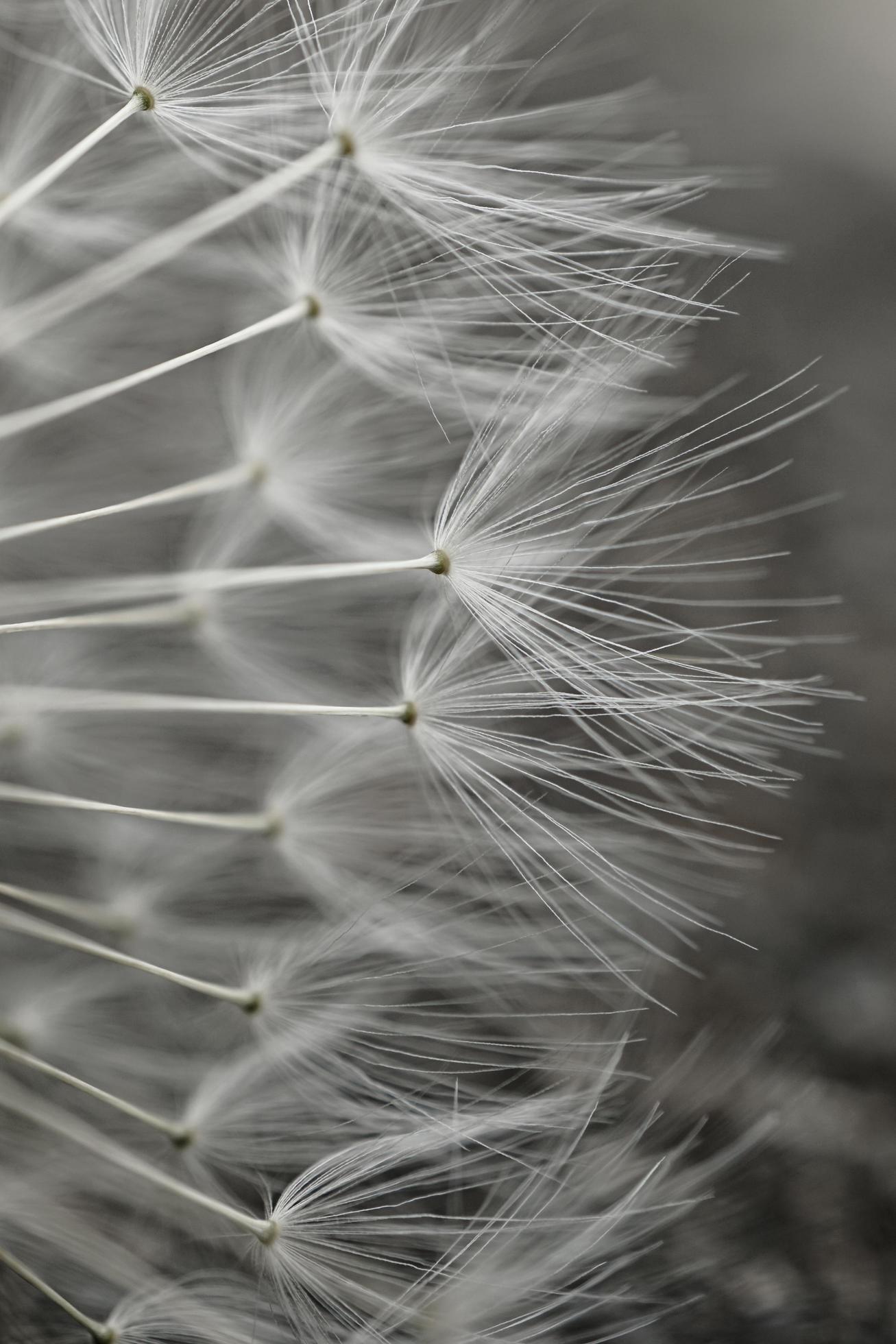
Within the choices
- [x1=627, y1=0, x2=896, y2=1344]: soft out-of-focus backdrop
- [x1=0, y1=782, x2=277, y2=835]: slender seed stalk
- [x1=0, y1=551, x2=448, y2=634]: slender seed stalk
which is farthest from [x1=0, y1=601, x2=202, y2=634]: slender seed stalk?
[x1=627, y1=0, x2=896, y2=1344]: soft out-of-focus backdrop

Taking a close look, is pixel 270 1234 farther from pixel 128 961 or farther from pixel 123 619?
pixel 123 619

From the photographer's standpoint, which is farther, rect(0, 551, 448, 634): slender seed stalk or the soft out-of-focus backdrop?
the soft out-of-focus backdrop

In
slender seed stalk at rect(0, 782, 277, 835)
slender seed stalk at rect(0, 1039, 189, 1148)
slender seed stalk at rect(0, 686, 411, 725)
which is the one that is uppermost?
slender seed stalk at rect(0, 686, 411, 725)

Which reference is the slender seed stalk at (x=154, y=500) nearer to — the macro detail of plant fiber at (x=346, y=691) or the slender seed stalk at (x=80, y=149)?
the macro detail of plant fiber at (x=346, y=691)

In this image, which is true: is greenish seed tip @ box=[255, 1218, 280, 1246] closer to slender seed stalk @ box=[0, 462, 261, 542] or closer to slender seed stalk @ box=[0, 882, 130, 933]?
slender seed stalk @ box=[0, 882, 130, 933]

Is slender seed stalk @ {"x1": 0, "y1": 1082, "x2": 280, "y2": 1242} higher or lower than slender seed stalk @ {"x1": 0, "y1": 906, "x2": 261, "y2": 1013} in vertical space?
lower

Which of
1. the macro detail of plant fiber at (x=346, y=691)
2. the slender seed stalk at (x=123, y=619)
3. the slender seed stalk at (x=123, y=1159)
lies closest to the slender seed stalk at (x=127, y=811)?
the macro detail of plant fiber at (x=346, y=691)

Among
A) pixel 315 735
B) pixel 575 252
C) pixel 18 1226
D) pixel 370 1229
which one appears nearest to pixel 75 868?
pixel 315 735
